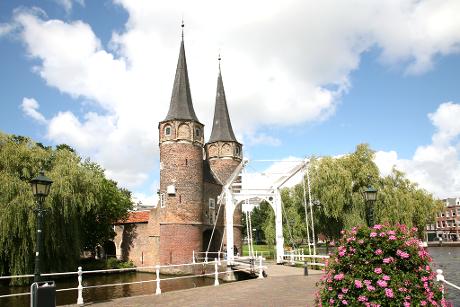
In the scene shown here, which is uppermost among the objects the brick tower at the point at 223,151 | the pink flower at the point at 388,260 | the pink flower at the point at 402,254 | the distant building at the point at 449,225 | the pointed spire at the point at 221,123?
the pointed spire at the point at 221,123

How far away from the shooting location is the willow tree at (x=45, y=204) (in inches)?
772

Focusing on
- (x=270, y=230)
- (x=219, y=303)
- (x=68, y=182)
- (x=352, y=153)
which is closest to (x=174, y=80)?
(x=68, y=182)

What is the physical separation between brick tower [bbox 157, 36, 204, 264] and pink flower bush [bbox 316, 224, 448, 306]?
23.4m

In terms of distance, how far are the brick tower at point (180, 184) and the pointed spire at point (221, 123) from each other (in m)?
4.94

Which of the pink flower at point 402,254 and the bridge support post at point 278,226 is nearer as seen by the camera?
the pink flower at point 402,254

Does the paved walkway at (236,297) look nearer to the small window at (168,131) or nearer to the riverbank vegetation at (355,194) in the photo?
the riverbank vegetation at (355,194)

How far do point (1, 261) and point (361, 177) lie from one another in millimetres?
20525

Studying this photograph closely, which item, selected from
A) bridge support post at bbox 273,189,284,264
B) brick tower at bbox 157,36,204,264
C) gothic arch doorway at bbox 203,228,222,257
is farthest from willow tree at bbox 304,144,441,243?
gothic arch doorway at bbox 203,228,222,257

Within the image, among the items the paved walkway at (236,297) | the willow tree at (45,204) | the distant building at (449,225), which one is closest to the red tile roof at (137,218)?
the willow tree at (45,204)

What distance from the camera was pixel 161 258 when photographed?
2795 centimetres

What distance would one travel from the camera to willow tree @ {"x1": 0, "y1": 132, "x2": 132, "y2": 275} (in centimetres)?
1961

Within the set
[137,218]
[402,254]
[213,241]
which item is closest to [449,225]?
[213,241]

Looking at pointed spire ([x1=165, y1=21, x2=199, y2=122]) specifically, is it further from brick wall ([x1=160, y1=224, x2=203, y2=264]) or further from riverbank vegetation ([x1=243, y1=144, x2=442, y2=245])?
riverbank vegetation ([x1=243, y1=144, x2=442, y2=245])

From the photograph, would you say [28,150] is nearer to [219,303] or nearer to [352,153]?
[219,303]
